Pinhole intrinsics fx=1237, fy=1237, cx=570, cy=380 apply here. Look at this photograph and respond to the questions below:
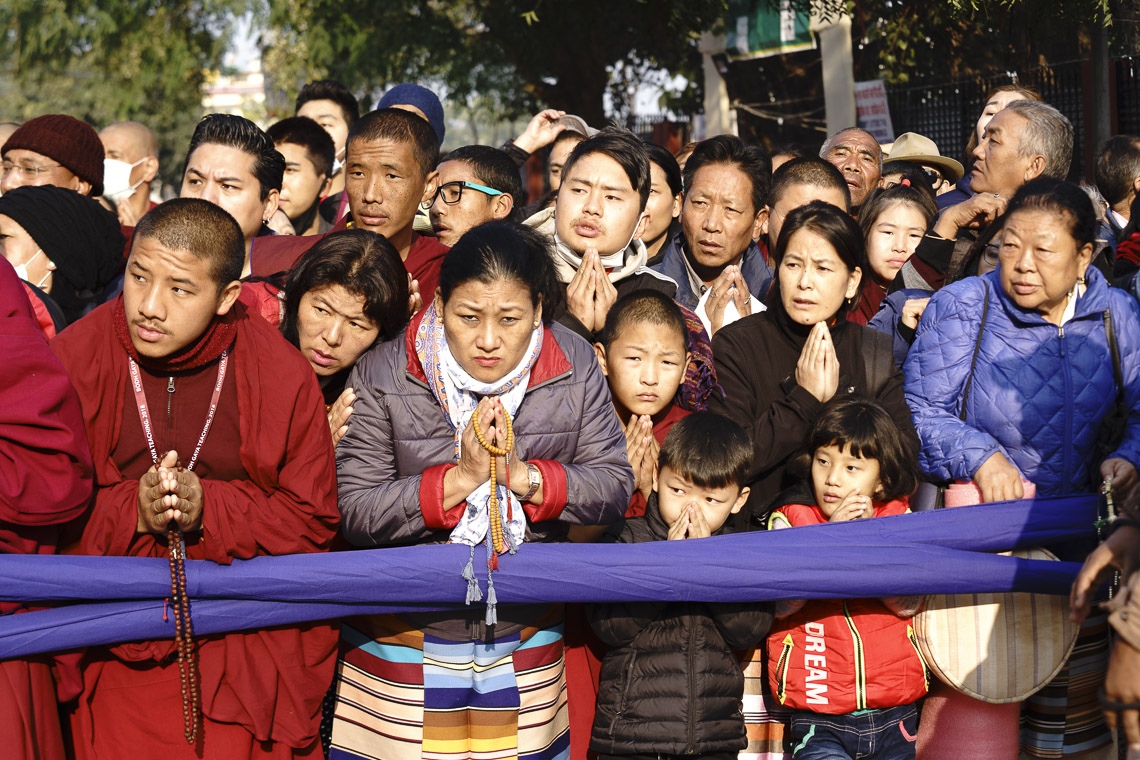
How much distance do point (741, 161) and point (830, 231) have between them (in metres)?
1.07

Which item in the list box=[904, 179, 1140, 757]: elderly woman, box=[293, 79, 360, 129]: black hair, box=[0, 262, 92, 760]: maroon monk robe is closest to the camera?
box=[0, 262, 92, 760]: maroon monk robe

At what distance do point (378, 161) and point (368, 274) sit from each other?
2.98ft

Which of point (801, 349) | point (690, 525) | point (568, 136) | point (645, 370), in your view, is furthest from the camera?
point (568, 136)

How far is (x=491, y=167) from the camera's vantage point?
505 cm

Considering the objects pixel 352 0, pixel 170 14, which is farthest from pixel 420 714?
pixel 170 14

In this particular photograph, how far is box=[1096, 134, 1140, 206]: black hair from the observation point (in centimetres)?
564

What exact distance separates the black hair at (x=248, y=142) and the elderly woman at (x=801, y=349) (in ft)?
5.56

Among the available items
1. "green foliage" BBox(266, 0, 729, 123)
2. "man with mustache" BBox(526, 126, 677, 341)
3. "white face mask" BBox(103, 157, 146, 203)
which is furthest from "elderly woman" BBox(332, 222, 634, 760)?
"green foliage" BBox(266, 0, 729, 123)

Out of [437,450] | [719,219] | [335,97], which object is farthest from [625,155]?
[335,97]

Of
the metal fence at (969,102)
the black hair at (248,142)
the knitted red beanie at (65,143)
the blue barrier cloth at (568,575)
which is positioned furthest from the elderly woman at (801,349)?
the metal fence at (969,102)

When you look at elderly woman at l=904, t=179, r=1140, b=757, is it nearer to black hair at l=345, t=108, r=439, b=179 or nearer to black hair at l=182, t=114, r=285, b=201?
black hair at l=345, t=108, r=439, b=179

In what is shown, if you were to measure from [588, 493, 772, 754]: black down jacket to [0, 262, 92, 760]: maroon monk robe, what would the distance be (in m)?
1.33

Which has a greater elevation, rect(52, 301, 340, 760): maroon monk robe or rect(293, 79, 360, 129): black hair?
rect(293, 79, 360, 129): black hair

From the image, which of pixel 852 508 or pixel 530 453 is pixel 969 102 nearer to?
pixel 852 508
